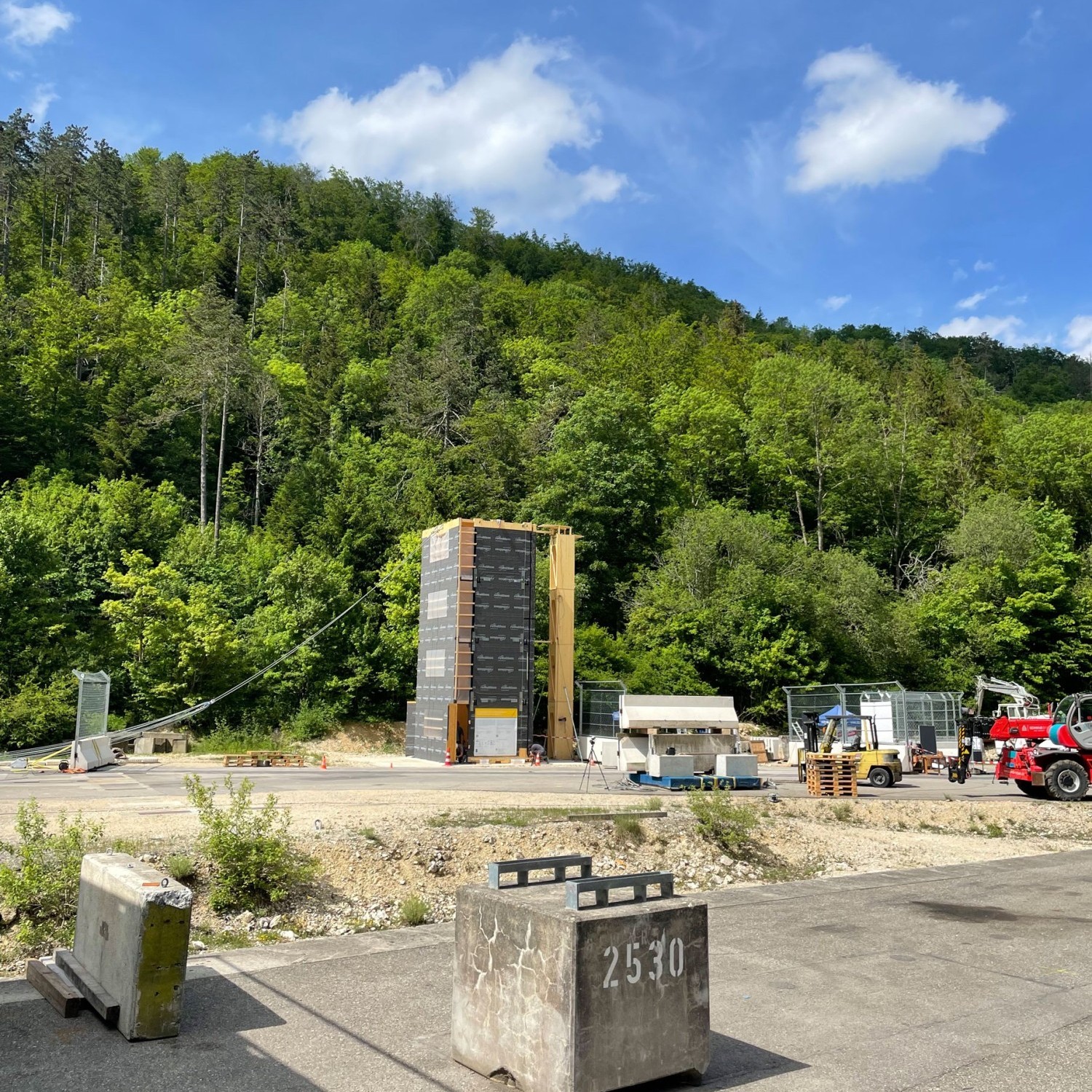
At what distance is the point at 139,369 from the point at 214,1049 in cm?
7490

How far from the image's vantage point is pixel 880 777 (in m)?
30.4

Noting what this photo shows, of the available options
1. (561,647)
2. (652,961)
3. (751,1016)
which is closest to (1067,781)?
(751,1016)

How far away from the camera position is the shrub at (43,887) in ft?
29.8

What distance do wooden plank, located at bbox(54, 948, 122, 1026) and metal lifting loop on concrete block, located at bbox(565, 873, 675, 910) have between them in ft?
10.5

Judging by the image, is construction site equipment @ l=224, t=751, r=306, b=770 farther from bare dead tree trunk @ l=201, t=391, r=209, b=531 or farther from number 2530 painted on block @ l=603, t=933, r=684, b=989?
number 2530 painted on block @ l=603, t=933, r=684, b=989

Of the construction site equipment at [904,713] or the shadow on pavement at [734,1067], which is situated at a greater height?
the construction site equipment at [904,713]

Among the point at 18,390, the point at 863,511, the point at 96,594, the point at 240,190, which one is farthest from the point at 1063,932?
the point at 240,190

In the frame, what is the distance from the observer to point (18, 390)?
66.7 metres

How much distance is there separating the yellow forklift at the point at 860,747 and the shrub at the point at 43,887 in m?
22.1

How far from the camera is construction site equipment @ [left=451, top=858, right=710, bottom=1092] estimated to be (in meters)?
5.19

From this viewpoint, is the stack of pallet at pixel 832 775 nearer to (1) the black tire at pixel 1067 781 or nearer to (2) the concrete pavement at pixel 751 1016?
(1) the black tire at pixel 1067 781

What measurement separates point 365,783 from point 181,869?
51.1 feet

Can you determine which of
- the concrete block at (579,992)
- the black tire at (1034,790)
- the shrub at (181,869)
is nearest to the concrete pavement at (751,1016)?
the concrete block at (579,992)

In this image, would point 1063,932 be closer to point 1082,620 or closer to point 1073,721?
point 1073,721
